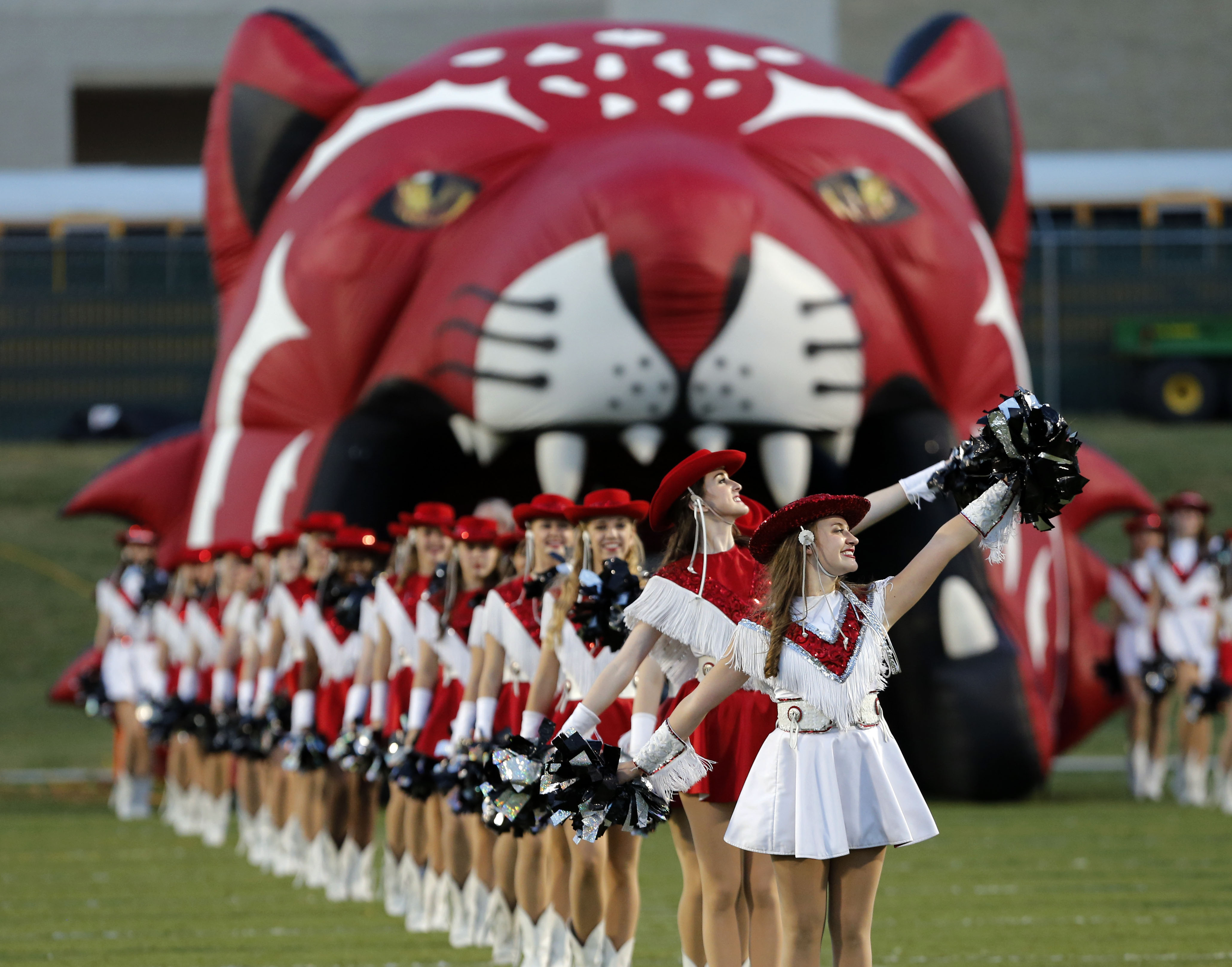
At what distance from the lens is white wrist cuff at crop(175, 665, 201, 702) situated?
466 inches

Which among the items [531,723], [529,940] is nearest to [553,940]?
[529,940]

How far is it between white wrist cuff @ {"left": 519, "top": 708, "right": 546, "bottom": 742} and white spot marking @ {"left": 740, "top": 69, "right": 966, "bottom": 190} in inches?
217

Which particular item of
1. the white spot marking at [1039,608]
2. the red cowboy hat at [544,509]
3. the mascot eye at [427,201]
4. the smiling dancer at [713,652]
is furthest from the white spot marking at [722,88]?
the smiling dancer at [713,652]

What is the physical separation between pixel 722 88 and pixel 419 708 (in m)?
4.77

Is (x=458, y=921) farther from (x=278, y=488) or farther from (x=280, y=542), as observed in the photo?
(x=278, y=488)

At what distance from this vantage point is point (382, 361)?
36.7 feet

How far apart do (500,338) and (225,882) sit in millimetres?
2925

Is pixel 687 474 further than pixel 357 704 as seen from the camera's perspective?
No

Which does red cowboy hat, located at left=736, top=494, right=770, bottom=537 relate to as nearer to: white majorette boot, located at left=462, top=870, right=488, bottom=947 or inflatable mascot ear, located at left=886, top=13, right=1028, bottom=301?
white majorette boot, located at left=462, top=870, right=488, bottom=947

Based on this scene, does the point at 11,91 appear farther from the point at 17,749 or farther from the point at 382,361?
the point at 382,361

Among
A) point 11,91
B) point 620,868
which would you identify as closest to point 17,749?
point 620,868

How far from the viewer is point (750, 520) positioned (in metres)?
5.93

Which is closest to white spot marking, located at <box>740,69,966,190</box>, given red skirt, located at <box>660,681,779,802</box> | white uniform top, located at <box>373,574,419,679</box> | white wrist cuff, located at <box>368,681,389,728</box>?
white uniform top, located at <box>373,574,419,679</box>

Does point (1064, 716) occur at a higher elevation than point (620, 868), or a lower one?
lower
